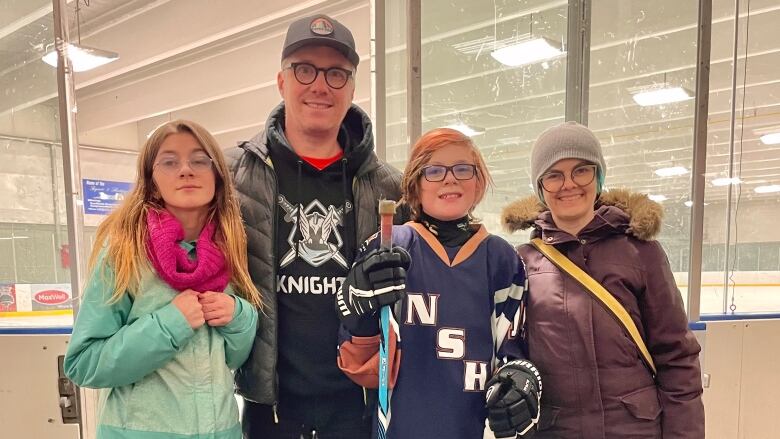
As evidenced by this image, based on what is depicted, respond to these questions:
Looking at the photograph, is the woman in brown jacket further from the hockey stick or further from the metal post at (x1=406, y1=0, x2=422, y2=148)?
the metal post at (x1=406, y1=0, x2=422, y2=148)

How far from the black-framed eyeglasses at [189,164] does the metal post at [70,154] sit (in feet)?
4.08

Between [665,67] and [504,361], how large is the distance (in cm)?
232

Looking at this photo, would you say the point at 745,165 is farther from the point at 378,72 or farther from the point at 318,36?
the point at 318,36

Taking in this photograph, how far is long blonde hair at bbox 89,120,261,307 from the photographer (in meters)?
1.11

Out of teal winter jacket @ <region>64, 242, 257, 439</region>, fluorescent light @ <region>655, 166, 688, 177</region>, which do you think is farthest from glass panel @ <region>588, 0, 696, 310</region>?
teal winter jacket @ <region>64, 242, 257, 439</region>

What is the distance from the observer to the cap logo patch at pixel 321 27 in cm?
123

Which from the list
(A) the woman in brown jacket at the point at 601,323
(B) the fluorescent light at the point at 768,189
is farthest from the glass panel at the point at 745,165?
(A) the woman in brown jacket at the point at 601,323

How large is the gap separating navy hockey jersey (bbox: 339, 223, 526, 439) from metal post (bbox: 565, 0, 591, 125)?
6.05 ft

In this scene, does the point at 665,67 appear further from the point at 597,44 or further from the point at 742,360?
the point at 742,360

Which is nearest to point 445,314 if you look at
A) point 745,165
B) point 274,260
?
point 274,260

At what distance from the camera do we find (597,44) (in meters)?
2.83

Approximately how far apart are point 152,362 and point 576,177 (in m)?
1.06

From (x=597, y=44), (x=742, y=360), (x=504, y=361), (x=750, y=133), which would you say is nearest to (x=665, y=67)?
(x=597, y=44)

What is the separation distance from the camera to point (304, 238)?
1271 millimetres
